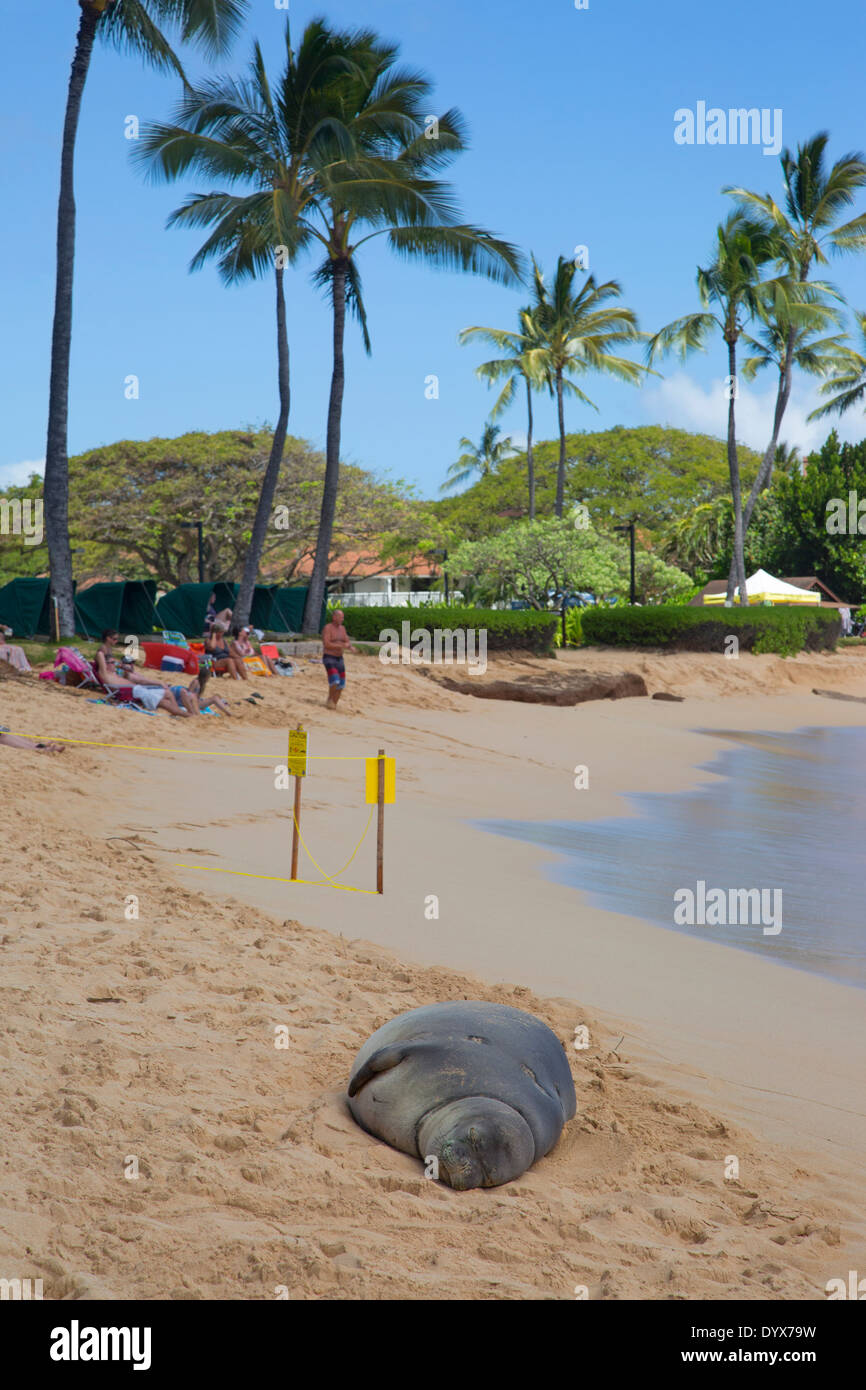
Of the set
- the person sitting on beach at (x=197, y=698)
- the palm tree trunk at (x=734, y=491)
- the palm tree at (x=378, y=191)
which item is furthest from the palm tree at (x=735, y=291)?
the person sitting on beach at (x=197, y=698)

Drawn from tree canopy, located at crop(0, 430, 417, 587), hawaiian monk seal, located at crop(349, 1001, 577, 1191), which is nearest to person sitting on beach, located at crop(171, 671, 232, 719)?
hawaiian monk seal, located at crop(349, 1001, 577, 1191)

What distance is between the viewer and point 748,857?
9.01 m

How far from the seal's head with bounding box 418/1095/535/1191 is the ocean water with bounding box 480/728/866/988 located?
3.14 meters

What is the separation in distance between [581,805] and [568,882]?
374 cm

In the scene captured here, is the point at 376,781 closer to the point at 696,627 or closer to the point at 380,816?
the point at 380,816

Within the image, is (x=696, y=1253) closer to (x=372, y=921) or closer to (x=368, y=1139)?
(x=368, y=1139)

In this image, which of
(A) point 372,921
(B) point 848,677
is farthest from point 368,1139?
(B) point 848,677

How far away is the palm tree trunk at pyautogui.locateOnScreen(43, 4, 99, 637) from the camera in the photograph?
1661cm

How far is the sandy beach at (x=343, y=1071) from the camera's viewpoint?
283 cm

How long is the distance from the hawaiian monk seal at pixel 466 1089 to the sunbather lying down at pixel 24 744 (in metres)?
7.09

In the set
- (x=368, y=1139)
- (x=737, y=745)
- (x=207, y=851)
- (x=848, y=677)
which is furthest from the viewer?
(x=848, y=677)

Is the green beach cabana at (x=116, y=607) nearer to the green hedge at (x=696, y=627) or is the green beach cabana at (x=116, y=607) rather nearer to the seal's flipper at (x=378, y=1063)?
the green hedge at (x=696, y=627)
